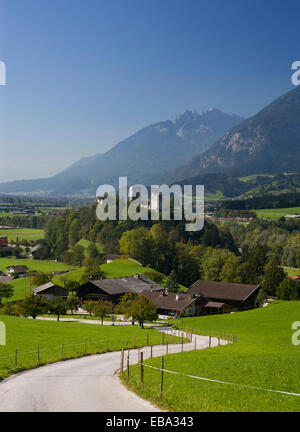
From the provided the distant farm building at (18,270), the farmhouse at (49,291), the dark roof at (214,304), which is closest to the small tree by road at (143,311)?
the dark roof at (214,304)

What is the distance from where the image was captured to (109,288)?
87.6 metres

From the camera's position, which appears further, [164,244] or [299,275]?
[164,244]

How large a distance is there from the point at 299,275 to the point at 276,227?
72.3 metres

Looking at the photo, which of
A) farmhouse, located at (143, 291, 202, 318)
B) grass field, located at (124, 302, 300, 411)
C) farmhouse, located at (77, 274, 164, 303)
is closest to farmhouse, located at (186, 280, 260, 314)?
farmhouse, located at (143, 291, 202, 318)

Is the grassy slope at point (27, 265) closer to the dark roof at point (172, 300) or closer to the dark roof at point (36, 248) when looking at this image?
the dark roof at point (36, 248)

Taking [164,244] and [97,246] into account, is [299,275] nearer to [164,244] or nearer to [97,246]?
[164,244]

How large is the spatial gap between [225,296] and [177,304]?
1289 cm

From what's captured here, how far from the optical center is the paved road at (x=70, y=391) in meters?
15.4

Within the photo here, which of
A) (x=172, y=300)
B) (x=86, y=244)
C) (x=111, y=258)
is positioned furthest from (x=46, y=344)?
(x=86, y=244)

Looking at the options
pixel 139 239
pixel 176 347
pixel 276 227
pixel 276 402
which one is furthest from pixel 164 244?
pixel 276 402

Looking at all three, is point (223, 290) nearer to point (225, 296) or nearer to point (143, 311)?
point (225, 296)

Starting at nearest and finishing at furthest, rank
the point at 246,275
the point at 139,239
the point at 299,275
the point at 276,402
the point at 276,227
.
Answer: the point at 276,402
the point at 246,275
the point at 299,275
the point at 139,239
the point at 276,227

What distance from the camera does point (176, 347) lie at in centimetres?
3872

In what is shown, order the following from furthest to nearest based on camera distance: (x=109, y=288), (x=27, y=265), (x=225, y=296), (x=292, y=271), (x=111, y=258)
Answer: (x=27, y=265), (x=111, y=258), (x=292, y=271), (x=109, y=288), (x=225, y=296)
